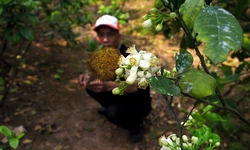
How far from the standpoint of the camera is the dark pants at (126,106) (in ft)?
6.72

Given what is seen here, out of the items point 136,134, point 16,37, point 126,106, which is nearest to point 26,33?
point 16,37

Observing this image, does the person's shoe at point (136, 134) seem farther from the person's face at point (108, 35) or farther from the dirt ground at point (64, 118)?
the person's face at point (108, 35)

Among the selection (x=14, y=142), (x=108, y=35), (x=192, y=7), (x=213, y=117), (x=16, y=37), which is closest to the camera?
(x=192, y=7)

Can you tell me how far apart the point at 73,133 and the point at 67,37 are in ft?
2.93

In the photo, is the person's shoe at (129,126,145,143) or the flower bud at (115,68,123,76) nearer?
the flower bud at (115,68,123,76)

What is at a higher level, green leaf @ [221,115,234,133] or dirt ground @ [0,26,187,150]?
green leaf @ [221,115,234,133]

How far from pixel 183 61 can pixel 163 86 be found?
12 cm

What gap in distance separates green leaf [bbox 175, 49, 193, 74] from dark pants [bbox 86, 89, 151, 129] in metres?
1.28

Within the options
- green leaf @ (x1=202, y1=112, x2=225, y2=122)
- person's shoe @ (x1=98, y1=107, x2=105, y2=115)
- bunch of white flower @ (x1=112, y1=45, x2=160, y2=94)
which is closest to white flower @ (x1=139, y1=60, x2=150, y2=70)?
bunch of white flower @ (x1=112, y1=45, x2=160, y2=94)

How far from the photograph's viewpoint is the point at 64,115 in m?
2.51

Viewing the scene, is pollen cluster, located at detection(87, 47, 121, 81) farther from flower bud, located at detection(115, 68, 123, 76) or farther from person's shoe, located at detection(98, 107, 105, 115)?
person's shoe, located at detection(98, 107, 105, 115)

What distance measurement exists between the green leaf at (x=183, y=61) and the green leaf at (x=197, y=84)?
2cm

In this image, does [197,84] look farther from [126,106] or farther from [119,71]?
[126,106]

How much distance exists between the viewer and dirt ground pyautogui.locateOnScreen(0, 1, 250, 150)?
7.34ft
